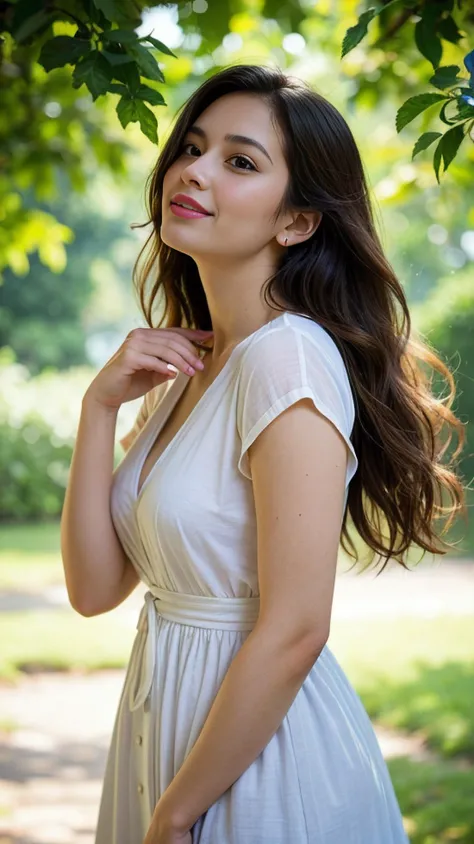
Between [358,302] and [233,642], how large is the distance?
57 cm

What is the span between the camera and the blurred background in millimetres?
1728

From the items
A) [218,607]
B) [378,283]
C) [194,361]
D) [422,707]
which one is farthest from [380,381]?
[422,707]

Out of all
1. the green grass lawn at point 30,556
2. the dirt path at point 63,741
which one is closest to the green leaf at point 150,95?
the dirt path at point 63,741

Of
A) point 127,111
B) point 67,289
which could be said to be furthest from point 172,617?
point 67,289

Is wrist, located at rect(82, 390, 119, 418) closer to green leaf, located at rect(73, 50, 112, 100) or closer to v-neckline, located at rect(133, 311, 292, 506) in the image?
v-neckline, located at rect(133, 311, 292, 506)

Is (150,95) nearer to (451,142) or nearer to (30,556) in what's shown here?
(451,142)

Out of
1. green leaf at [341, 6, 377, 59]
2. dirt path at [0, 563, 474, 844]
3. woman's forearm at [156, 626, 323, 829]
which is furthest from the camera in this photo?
dirt path at [0, 563, 474, 844]

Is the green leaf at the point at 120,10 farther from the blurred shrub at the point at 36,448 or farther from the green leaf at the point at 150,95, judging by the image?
the blurred shrub at the point at 36,448

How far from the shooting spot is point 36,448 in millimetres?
10984

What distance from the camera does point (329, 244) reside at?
1.67m

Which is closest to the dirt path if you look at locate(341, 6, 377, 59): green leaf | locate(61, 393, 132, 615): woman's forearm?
locate(61, 393, 132, 615): woman's forearm

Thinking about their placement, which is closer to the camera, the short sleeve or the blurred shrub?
the short sleeve

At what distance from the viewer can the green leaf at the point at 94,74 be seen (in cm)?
157

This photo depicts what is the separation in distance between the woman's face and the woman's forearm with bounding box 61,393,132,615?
351mm
